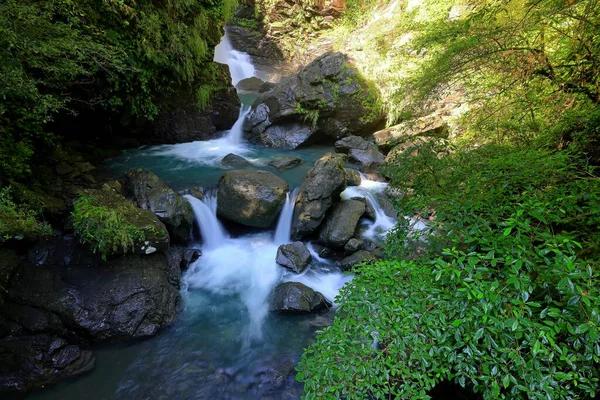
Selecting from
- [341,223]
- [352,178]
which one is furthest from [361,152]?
[341,223]

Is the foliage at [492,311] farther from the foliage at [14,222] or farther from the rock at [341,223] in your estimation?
the foliage at [14,222]

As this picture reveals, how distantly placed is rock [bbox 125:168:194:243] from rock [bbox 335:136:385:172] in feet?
19.3

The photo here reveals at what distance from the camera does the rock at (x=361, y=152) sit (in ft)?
32.1

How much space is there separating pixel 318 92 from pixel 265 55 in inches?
410

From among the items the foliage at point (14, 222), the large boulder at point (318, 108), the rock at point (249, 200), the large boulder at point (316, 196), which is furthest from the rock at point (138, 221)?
the large boulder at point (318, 108)

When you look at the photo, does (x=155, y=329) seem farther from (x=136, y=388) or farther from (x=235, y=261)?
(x=235, y=261)

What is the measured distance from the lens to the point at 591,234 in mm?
2242

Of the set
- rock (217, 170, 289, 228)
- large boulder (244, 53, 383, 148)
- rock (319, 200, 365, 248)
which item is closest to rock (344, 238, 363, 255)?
rock (319, 200, 365, 248)

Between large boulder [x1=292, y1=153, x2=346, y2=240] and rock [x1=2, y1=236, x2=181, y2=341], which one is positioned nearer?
rock [x1=2, y1=236, x2=181, y2=341]

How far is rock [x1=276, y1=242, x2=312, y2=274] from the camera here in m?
6.25

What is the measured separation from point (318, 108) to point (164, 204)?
7.72m

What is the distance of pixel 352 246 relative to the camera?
21.6 ft

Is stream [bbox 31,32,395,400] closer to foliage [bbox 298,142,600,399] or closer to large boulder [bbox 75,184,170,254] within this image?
large boulder [bbox 75,184,170,254]

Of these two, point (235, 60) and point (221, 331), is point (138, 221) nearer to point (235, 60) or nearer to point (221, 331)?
point (221, 331)
